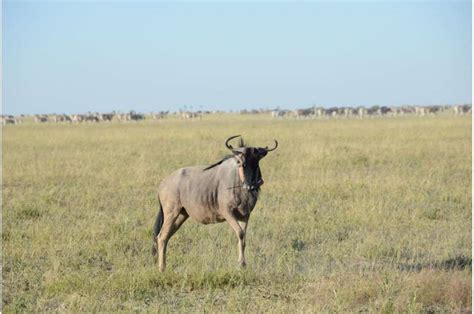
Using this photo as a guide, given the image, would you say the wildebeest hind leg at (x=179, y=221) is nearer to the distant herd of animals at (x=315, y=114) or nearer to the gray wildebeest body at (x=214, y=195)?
the gray wildebeest body at (x=214, y=195)

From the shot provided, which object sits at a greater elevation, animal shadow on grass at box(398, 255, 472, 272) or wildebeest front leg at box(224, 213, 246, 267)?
wildebeest front leg at box(224, 213, 246, 267)

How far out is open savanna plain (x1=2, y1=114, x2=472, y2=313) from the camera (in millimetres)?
6027

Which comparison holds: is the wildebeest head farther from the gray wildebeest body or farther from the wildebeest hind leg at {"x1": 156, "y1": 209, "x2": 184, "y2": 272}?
the wildebeest hind leg at {"x1": 156, "y1": 209, "x2": 184, "y2": 272}

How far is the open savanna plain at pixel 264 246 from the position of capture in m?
6.03

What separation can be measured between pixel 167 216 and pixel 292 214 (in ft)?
10.8

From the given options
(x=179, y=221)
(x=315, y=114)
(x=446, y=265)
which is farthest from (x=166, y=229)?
(x=315, y=114)

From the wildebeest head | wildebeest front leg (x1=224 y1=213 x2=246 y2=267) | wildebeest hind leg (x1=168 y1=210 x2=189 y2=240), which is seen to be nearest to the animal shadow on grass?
wildebeest front leg (x1=224 y1=213 x2=246 y2=267)

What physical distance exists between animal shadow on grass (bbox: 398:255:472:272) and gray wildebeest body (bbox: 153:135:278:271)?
1825 mm

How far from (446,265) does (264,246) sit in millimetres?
2187

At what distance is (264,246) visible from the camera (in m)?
8.41

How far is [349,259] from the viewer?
25.7 feet

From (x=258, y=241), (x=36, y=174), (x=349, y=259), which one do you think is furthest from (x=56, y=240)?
(x=36, y=174)

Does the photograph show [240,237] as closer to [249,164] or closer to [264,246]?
[249,164]

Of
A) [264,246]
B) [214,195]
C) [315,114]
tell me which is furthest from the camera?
[315,114]
